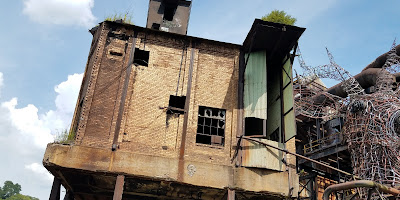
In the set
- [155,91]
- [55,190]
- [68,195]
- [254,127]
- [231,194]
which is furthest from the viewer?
[254,127]

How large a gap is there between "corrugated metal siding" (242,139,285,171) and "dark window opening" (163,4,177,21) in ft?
23.9

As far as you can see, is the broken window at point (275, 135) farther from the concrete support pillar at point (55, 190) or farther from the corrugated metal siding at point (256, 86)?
the concrete support pillar at point (55, 190)

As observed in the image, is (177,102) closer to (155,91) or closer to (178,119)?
(178,119)

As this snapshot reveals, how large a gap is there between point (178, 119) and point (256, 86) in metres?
3.31

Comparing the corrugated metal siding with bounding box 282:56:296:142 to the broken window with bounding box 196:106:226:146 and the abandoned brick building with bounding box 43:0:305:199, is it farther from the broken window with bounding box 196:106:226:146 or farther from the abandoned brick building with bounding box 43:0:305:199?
the broken window with bounding box 196:106:226:146

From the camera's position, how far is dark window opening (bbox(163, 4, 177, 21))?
1584 cm

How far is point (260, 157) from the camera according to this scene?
1183 cm

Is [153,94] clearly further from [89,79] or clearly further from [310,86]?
[310,86]

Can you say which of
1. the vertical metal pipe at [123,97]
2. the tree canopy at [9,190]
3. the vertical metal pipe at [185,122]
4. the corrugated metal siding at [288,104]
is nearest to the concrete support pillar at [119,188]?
the vertical metal pipe at [123,97]

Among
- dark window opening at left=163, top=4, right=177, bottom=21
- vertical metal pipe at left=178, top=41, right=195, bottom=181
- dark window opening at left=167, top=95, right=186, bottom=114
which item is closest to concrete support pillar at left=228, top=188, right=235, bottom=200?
vertical metal pipe at left=178, top=41, right=195, bottom=181

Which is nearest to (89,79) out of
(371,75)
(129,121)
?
(129,121)

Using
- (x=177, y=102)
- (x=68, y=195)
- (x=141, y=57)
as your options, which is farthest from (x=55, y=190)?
(x=141, y=57)

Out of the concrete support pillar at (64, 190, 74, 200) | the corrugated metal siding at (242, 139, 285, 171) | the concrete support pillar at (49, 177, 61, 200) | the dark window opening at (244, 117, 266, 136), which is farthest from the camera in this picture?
the dark window opening at (244, 117, 266, 136)

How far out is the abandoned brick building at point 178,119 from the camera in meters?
11.1
